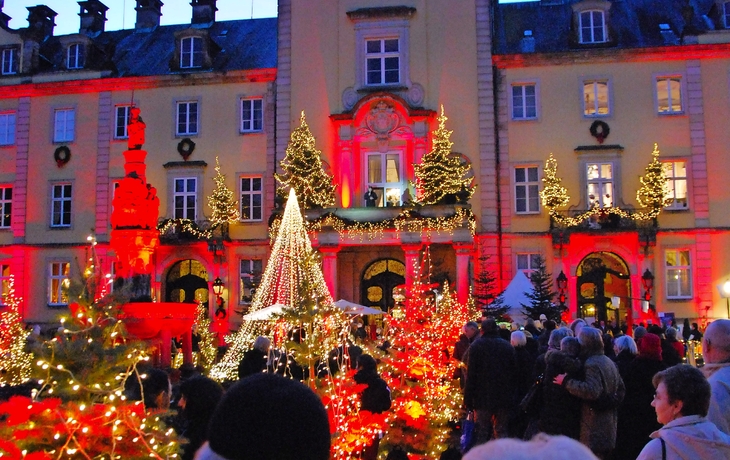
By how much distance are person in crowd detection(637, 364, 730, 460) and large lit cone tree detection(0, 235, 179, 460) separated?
2987 mm

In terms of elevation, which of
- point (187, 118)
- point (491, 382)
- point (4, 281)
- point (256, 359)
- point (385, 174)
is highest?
point (187, 118)

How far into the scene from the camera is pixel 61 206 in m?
34.4

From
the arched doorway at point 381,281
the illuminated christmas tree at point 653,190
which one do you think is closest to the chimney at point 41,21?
the arched doorway at point 381,281

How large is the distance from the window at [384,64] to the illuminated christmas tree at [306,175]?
3578mm

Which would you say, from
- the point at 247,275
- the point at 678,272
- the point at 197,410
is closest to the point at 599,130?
the point at 678,272

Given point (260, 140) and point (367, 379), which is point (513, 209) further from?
point (367, 379)

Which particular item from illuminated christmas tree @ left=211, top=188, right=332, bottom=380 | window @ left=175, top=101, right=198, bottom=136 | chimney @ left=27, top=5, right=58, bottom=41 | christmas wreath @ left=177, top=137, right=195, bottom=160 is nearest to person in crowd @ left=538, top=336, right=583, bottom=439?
illuminated christmas tree @ left=211, top=188, right=332, bottom=380

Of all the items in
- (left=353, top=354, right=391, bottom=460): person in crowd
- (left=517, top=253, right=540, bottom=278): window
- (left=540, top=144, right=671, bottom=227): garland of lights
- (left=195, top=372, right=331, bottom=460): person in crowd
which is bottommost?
(left=353, top=354, right=391, bottom=460): person in crowd

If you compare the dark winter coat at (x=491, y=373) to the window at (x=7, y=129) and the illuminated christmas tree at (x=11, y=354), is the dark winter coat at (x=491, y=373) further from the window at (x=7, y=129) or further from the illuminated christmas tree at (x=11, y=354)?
the window at (x=7, y=129)

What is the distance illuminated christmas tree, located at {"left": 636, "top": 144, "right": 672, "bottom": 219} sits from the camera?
96.6ft

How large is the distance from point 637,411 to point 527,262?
2307cm

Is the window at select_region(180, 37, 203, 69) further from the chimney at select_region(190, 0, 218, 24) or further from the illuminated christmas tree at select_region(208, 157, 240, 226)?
the illuminated christmas tree at select_region(208, 157, 240, 226)

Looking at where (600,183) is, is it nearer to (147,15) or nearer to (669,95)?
(669,95)

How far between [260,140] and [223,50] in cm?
522
